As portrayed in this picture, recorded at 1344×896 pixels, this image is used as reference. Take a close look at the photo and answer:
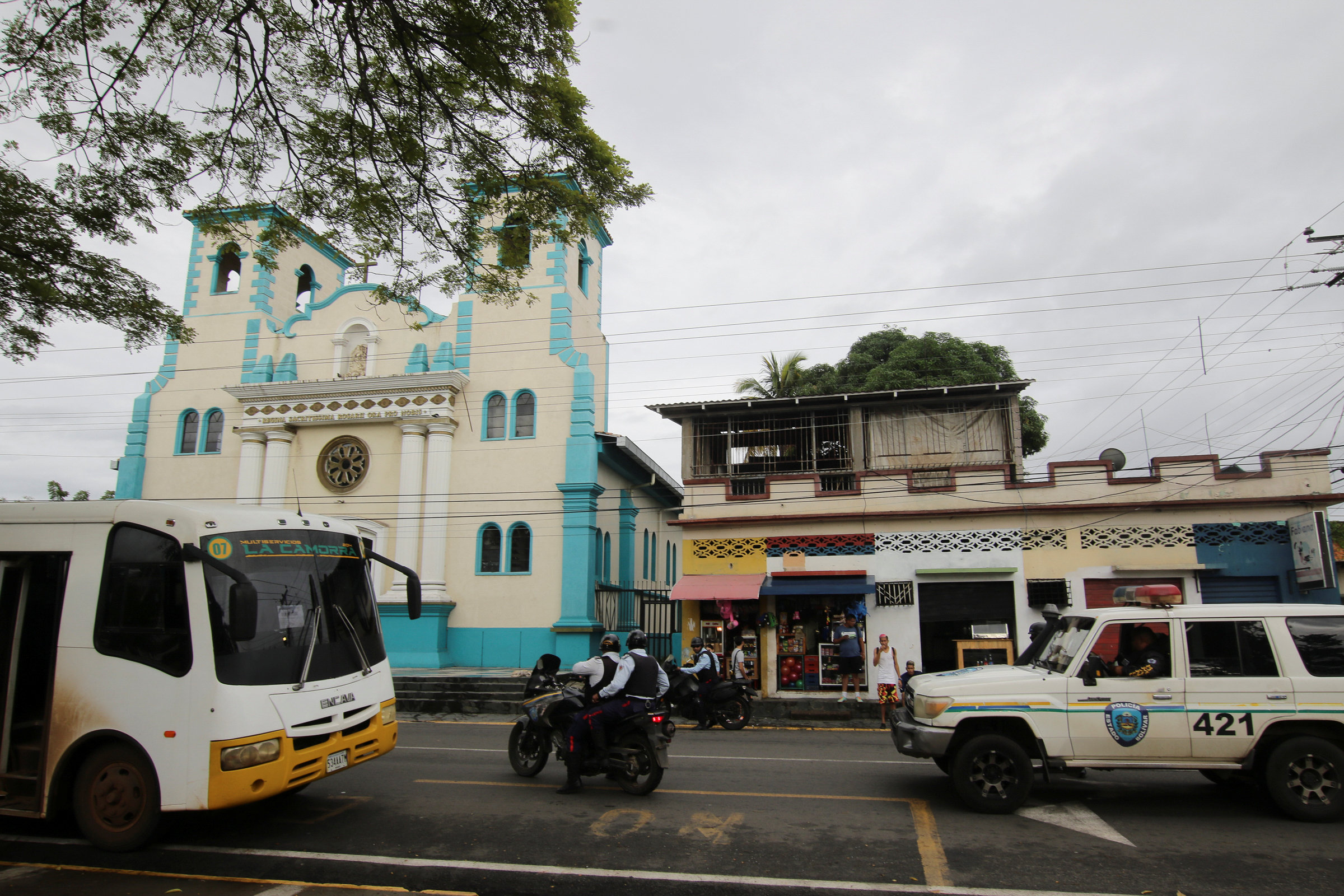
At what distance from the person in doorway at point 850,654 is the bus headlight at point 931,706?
897cm

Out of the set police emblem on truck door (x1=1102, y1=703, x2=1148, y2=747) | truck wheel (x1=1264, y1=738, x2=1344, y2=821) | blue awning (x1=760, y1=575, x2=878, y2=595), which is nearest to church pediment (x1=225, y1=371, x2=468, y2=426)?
blue awning (x1=760, y1=575, x2=878, y2=595)

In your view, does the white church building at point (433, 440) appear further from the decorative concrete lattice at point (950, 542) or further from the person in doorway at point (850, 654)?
the decorative concrete lattice at point (950, 542)

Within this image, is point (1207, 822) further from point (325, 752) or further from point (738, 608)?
point (738, 608)

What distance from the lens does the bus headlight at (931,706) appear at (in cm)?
736

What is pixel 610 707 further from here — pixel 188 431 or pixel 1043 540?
pixel 188 431

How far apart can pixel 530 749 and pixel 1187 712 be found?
21.3ft

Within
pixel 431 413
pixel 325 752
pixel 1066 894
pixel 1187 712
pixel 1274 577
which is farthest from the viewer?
pixel 431 413

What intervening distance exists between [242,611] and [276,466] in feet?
58.9

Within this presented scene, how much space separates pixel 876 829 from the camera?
674 centimetres

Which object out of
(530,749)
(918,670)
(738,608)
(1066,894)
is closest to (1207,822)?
(1066,894)

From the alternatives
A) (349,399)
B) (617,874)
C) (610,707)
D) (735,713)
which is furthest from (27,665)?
(349,399)

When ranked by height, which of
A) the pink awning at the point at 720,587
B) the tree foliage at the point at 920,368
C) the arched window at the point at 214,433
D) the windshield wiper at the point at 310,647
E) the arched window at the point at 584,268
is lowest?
the windshield wiper at the point at 310,647

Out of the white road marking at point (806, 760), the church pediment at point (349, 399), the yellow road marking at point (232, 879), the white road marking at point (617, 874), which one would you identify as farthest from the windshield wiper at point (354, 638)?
the church pediment at point (349, 399)

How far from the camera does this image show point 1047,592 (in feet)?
55.7
